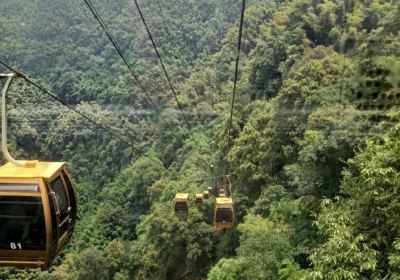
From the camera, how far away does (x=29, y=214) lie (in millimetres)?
5953

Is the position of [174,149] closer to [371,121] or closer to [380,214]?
[371,121]

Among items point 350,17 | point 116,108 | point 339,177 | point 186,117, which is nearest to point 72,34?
point 116,108

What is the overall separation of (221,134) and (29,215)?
796 inches

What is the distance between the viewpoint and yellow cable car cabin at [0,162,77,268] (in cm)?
589

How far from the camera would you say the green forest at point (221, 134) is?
1070 cm

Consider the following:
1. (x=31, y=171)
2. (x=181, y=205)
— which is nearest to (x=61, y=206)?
(x=31, y=171)

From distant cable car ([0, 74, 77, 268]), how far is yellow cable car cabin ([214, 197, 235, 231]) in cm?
788

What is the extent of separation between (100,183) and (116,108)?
275 inches

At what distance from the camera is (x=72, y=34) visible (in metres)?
59.0

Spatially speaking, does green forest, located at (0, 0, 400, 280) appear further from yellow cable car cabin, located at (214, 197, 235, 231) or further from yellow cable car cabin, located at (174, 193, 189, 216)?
yellow cable car cabin, located at (174, 193, 189, 216)

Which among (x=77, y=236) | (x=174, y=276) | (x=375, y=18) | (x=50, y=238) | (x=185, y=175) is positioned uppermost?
(x=375, y=18)

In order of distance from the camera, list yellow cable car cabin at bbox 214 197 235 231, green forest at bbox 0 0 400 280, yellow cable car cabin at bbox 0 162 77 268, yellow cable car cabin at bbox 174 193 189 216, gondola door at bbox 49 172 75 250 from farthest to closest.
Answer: yellow cable car cabin at bbox 174 193 189 216
yellow cable car cabin at bbox 214 197 235 231
green forest at bbox 0 0 400 280
gondola door at bbox 49 172 75 250
yellow cable car cabin at bbox 0 162 77 268

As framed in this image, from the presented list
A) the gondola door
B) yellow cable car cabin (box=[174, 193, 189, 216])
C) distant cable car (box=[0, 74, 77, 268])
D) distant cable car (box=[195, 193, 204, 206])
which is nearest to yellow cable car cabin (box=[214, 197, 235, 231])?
yellow cable car cabin (box=[174, 193, 189, 216])

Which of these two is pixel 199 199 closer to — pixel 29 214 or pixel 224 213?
pixel 224 213
